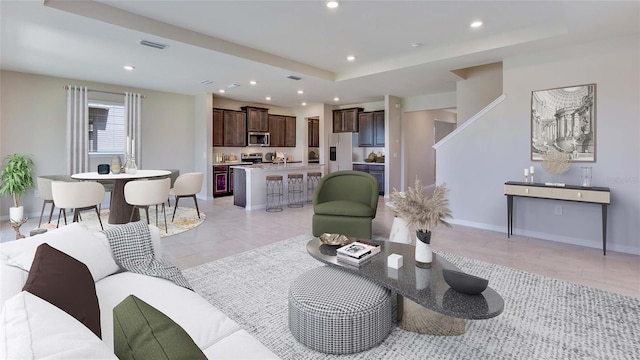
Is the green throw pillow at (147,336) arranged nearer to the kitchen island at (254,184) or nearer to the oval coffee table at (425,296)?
the oval coffee table at (425,296)

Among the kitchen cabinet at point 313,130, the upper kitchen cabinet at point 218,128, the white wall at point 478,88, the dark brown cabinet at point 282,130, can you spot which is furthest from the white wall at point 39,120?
the white wall at point 478,88

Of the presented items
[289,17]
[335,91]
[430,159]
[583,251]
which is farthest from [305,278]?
[430,159]

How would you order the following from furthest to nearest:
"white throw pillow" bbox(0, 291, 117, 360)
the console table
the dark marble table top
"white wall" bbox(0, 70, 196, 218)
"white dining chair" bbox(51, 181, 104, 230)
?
"white wall" bbox(0, 70, 196, 218), "white dining chair" bbox(51, 181, 104, 230), the console table, the dark marble table top, "white throw pillow" bbox(0, 291, 117, 360)

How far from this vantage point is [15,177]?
5.43 m

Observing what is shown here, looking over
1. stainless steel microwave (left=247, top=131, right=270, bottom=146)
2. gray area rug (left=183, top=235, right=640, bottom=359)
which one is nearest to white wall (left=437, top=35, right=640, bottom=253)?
gray area rug (left=183, top=235, right=640, bottom=359)

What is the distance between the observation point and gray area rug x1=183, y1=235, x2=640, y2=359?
2.01 m

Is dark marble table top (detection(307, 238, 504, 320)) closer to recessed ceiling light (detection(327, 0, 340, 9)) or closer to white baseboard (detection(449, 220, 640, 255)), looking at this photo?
recessed ceiling light (detection(327, 0, 340, 9))

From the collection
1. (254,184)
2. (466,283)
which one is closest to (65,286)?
(466,283)

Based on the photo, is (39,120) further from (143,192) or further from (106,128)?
(143,192)

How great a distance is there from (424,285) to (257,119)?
27.0 feet

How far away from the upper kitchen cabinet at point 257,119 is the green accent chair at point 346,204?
5436 millimetres

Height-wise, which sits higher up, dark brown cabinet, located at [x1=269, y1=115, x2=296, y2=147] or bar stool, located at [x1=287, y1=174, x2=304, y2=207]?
dark brown cabinet, located at [x1=269, y1=115, x2=296, y2=147]

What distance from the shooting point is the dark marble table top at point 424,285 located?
5.69 ft

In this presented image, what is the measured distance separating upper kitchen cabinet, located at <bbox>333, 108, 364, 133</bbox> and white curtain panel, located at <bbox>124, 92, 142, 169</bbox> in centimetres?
526
